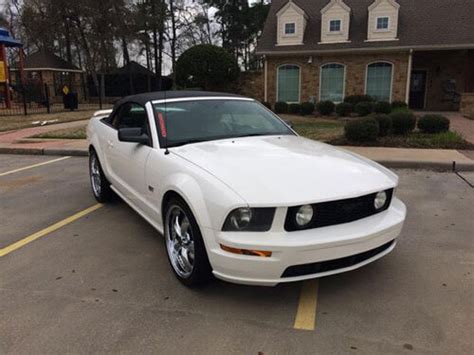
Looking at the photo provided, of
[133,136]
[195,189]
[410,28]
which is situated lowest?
[195,189]

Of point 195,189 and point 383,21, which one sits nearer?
point 195,189

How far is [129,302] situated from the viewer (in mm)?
3152

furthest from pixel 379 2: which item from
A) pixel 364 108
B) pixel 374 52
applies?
pixel 364 108

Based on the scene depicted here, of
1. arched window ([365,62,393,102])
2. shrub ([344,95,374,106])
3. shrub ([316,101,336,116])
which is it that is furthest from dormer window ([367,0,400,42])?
shrub ([316,101,336,116])

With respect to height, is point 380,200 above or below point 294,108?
above

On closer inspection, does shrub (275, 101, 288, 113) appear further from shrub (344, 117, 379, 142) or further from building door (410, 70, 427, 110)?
shrub (344, 117, 379, 142)

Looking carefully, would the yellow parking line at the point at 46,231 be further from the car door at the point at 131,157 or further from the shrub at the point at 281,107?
the shrub at the point at 281,107

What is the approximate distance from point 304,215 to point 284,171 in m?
0.44

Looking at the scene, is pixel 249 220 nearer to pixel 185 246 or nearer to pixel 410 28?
pixel 185 246

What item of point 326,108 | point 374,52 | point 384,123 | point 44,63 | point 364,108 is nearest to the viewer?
point 384,123

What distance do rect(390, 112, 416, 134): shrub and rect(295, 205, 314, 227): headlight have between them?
8.59 metres

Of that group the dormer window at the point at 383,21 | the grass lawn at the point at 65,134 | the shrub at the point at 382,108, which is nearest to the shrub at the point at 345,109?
the shrub at the point at 382,108

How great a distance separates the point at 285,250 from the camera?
2.72 meters

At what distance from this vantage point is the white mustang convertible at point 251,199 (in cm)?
279
